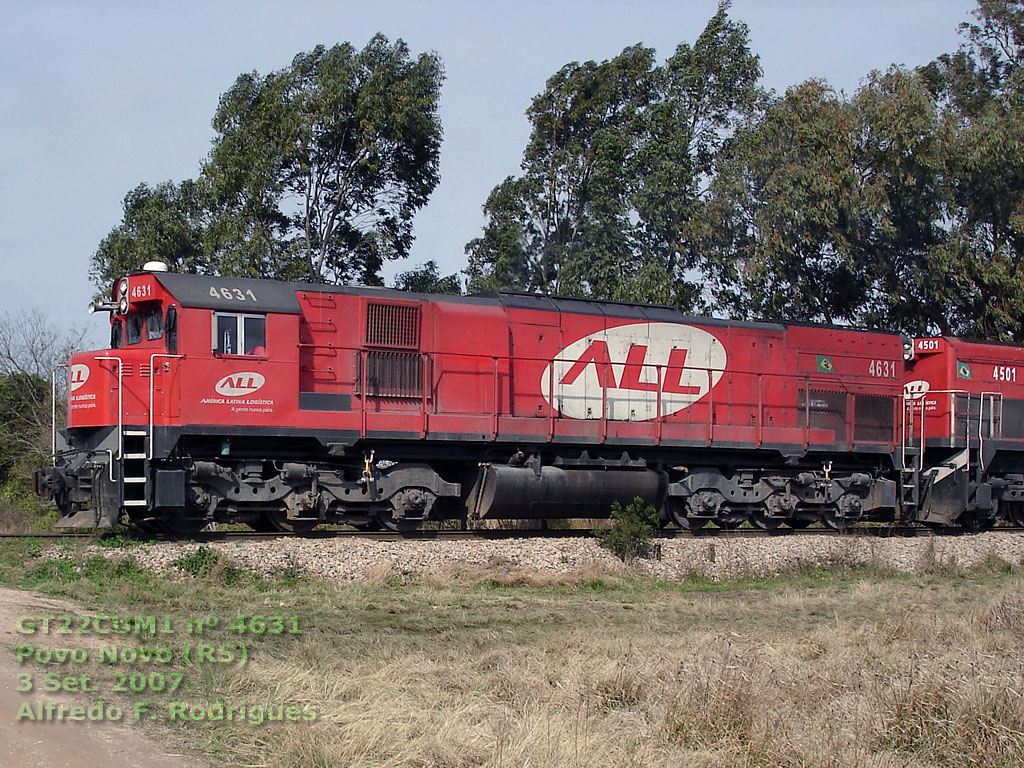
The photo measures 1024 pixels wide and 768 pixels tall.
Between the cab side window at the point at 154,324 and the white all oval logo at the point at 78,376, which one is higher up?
the cab side window at the point at 154,324

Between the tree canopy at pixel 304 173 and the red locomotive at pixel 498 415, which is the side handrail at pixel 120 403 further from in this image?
the tree canopy at pixel 304 173

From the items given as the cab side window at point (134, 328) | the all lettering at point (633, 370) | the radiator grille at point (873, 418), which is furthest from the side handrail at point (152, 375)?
the radiator grille at point (873, 418)

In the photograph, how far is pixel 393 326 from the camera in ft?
48.6

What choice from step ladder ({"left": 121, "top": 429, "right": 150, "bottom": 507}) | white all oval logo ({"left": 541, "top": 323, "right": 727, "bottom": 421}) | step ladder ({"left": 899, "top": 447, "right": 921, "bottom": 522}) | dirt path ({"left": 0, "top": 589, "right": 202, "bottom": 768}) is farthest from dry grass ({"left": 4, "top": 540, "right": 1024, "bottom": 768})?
step ladder ({"left": 899, "top": 447, "right": 921, "bottom": 522})

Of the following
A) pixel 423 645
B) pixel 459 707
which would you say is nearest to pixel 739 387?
pixel 423 645

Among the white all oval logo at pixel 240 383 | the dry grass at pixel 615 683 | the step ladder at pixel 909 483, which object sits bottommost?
the dry grass at pixel 615 683

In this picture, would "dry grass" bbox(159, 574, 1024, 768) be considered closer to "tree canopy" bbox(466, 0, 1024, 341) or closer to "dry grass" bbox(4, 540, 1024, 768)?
"dry grass" bbox(4, 540, 1024, 768)

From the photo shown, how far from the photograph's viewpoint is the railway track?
535 inches

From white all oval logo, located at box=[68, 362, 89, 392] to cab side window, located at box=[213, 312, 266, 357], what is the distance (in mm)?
1808

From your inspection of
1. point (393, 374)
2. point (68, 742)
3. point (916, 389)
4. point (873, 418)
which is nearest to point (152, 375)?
point (393, 374)

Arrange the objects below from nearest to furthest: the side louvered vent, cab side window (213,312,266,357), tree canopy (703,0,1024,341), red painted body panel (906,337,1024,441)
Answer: cab side window (213,312,266,357)
the side louvered vent
red painted body panel (906,337,1024,441)
tree canopy (703,0,1024,341)

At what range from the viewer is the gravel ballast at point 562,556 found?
12398 mm

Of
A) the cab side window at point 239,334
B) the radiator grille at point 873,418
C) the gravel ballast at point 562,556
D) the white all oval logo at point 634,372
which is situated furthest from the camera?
the radiator grille at point 873,418

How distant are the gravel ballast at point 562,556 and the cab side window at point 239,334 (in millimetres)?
A: 2615
